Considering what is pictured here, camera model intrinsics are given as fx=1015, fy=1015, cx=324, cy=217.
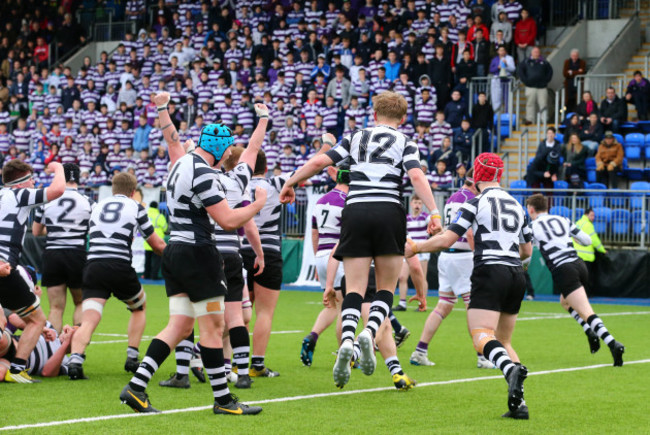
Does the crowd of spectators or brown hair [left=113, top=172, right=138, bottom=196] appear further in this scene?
the crowd of spectators

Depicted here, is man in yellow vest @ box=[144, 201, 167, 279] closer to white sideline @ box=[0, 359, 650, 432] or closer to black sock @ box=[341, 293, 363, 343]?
white sideline @ box=[0, 359, 650, 432]

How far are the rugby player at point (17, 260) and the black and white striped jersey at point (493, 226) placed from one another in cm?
382

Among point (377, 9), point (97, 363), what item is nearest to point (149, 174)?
point (377, 9)

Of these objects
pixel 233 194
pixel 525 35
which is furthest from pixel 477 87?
pixel 233 194

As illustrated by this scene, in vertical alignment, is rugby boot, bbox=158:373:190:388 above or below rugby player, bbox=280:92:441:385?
below

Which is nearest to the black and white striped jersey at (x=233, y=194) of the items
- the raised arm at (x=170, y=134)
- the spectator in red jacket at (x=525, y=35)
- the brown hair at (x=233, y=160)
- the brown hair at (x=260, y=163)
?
the brown hair at (x=233, y=160)

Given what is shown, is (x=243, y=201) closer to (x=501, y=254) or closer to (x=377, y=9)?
(x=501, y=254)

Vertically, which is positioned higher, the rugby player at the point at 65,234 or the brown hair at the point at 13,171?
the brown hair at the point at 13,171

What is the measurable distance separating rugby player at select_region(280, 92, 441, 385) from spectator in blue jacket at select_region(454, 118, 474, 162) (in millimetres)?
15846

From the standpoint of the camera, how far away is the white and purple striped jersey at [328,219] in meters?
10.6

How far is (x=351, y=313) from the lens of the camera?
828 cm

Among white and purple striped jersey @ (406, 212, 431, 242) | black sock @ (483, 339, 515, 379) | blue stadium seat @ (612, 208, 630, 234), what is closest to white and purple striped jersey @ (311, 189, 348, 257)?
black sock @ (483, 339, 515, 379)

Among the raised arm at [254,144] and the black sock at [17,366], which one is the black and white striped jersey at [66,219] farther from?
the raised arm at [254,144]

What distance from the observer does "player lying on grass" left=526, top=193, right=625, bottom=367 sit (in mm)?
11888
